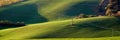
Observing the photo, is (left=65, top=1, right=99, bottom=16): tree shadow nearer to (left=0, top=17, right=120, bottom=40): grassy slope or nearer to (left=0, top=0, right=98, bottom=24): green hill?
(left=0, top=0, right=98, bottom=24): green hill

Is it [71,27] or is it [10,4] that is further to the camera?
[10,4]

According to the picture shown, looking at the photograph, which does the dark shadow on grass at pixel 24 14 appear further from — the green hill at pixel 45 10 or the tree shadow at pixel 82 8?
the tree shadow at pixel 82 8

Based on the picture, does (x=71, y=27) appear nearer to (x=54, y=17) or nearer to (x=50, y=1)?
(x=54, y=17)

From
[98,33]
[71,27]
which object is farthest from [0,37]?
[98,33]

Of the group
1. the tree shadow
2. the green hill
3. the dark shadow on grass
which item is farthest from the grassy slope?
the tree shadow

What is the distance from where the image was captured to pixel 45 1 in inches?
5655

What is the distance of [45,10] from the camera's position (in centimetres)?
13338

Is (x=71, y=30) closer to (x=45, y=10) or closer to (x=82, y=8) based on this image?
(x=82, y=8)

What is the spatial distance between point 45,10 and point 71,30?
5595cm

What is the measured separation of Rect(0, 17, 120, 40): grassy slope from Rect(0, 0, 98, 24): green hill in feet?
112

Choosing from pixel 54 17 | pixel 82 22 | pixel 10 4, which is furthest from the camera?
pixel 10 4

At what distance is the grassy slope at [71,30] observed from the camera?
7538 cm

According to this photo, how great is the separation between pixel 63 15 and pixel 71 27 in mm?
43396

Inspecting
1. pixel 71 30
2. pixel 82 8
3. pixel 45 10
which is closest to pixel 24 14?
pixel 45 10
